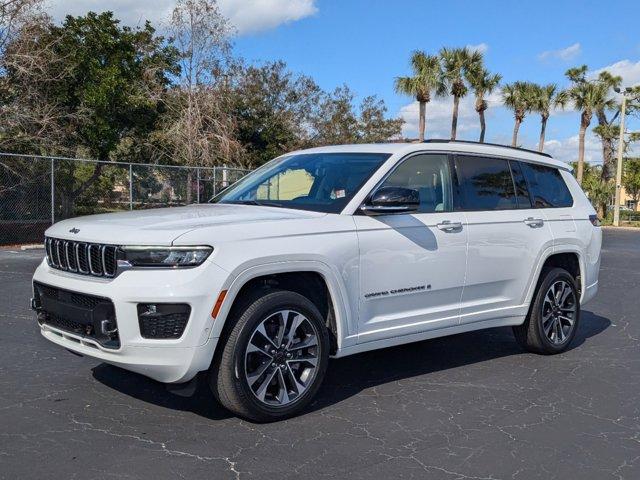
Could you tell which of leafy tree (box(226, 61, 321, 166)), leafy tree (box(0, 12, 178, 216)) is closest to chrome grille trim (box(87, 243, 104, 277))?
leafy tree (box(0, 12, 178, 216))

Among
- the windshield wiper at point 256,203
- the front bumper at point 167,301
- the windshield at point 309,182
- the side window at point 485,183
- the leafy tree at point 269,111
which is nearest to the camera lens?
the front bumper at point 167,301

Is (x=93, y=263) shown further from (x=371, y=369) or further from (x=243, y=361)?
(x=371, y=369)

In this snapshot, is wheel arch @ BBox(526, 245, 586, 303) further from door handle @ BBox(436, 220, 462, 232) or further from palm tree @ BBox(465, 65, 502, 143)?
palm tree @ BBox(465, 65, 502, 143)

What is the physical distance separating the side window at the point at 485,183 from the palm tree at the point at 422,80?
3580cm

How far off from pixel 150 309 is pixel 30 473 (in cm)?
107

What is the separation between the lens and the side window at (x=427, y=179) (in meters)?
5.36

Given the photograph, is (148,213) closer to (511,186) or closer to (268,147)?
(511,186)

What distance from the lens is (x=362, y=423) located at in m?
4.54

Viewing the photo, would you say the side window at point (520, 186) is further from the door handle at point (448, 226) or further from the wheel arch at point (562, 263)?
the door handle at point (448, 226)

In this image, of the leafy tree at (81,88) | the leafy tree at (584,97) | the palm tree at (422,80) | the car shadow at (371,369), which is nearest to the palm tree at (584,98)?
the leafy tree at (584,97)

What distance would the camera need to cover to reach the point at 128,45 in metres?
24.4

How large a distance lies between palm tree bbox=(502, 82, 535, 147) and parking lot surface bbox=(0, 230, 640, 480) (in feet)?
153

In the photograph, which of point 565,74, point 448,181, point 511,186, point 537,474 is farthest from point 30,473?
point 565,74

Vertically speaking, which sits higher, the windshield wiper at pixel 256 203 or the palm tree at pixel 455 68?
the palm tree at pixel 455 68
